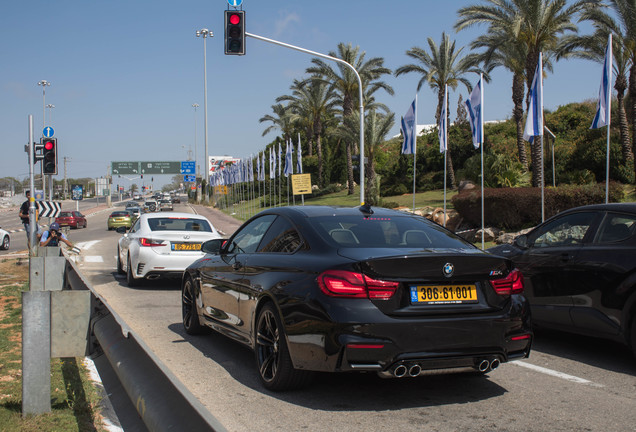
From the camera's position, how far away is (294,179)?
3092 cm

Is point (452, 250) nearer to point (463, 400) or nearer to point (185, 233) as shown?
point (463, 400)

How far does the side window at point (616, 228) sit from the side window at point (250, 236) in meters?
3.37

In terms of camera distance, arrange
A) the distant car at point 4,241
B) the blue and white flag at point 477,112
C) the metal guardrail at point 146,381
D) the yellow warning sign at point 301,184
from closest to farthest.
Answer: the metal guardrail at point 146,381 → the blue and white flag at point 477,112 → the distant car at point 4,241 → the yellow warning sign at point 301,184

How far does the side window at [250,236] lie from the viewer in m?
6.19

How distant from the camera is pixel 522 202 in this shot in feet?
72.6

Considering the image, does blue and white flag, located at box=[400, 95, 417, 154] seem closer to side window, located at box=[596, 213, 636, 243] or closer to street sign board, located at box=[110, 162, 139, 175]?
side window, located at box=[596, 213, 636, 243]

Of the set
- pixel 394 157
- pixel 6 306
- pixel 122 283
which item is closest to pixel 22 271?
pixel 122 283

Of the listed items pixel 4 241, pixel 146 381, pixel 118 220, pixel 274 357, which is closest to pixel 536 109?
pixel 274 357

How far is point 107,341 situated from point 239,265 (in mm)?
1862

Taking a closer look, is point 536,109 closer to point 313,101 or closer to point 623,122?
point 623,122

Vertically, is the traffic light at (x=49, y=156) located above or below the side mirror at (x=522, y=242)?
above

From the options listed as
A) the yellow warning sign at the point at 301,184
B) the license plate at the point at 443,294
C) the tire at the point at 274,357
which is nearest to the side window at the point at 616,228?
the license plate at the point at 443,294

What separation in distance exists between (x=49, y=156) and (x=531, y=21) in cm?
1980

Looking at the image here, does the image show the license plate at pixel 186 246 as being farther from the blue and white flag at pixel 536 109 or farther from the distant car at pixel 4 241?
the distant car at pixel 4 241
